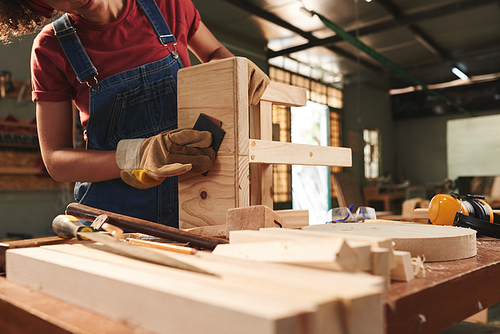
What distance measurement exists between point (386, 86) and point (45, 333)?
11.3 meters

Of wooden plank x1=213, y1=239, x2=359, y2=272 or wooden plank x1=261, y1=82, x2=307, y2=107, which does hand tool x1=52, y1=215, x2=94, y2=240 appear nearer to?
wooden plank x1=213, y1=239, x2=359, y2=272

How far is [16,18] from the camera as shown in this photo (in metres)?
1.33

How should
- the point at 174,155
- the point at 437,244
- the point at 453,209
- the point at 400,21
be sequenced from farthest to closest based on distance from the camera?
the point at 400,21 → the point at 453,209 → the point at 174,155 → the point at 437,244

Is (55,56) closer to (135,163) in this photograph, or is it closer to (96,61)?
(96,61)

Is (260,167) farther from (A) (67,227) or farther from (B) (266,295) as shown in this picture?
(B) (266,295)

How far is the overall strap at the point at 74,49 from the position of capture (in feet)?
4.02

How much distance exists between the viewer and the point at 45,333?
493mm

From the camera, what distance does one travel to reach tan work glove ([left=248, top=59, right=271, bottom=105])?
3.37 feet

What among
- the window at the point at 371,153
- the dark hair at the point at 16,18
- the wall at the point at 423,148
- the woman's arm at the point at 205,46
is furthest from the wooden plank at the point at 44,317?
the wall at the point at 423,148

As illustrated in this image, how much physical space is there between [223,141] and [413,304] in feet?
2.03

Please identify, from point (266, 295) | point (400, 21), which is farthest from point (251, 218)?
point (400, 21)

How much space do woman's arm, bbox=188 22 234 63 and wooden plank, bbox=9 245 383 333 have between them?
137 centimetres

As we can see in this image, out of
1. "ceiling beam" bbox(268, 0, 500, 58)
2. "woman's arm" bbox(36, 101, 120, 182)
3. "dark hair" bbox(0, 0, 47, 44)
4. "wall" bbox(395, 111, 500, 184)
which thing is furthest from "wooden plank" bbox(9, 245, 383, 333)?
"wall" bbox(395, 111, 500, 184)

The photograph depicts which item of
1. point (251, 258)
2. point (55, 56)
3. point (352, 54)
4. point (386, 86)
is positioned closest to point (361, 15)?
point (352, 54)
